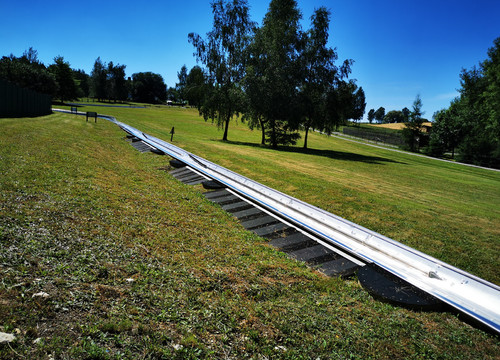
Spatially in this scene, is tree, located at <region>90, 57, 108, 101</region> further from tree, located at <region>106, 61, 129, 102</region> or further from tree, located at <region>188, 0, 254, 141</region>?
tree, located at <region>188, 0, 254, 141</region>

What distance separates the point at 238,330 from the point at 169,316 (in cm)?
73

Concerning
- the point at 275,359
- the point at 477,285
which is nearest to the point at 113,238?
the point at 275,359

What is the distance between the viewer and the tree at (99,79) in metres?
102

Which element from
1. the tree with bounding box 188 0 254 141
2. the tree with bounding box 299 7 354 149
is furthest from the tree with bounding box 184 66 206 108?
the tree with bounding box 299 7 354 149

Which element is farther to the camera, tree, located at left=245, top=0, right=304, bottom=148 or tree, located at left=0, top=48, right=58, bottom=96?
tree, located at left=0, top=48, right=58, bottom=96

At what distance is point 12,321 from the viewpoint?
2559 millimetres

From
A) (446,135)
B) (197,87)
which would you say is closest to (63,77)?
(197,87)

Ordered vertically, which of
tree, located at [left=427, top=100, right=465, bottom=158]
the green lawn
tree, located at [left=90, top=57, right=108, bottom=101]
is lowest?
the green lawn

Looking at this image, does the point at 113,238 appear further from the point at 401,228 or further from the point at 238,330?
the point at 401,228

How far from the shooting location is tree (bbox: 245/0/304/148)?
27875 millimetres

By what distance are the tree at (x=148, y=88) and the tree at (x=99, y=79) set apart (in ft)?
107

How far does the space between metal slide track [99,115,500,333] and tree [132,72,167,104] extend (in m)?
147

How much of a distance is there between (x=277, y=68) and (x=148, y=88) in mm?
129578

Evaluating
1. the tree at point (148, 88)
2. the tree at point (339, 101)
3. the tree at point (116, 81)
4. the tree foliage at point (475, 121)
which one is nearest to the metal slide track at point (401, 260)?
the tree at point (339, 101)
